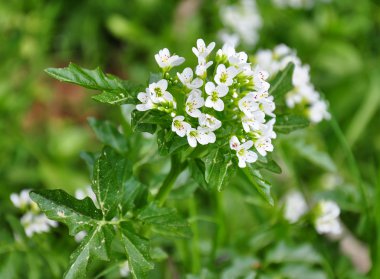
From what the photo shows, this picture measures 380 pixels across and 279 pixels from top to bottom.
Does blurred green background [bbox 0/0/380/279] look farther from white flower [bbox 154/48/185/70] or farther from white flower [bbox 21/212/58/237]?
white flower [bbox 154/48/185/70]

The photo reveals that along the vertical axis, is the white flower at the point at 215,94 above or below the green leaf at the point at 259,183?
above

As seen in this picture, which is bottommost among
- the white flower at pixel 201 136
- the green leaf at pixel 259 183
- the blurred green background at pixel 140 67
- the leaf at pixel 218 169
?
the blurred green background at pixel 140 67

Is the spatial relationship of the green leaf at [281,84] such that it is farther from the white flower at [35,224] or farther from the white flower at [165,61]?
the white flower at [35,224]

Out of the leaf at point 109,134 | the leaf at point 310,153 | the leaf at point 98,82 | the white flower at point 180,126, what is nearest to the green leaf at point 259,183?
the white flower at point 180,126

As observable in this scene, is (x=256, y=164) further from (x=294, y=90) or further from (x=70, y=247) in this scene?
(x=70, y=247)

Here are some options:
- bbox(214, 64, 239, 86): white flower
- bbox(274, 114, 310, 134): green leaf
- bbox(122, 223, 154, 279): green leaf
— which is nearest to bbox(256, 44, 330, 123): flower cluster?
bbox(274, 114, 310, 134): green leaf

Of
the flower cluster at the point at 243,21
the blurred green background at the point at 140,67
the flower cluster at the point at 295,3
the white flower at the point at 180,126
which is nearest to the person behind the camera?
the white flower at the point at 180,126

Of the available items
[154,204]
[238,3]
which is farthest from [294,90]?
[238,3]
